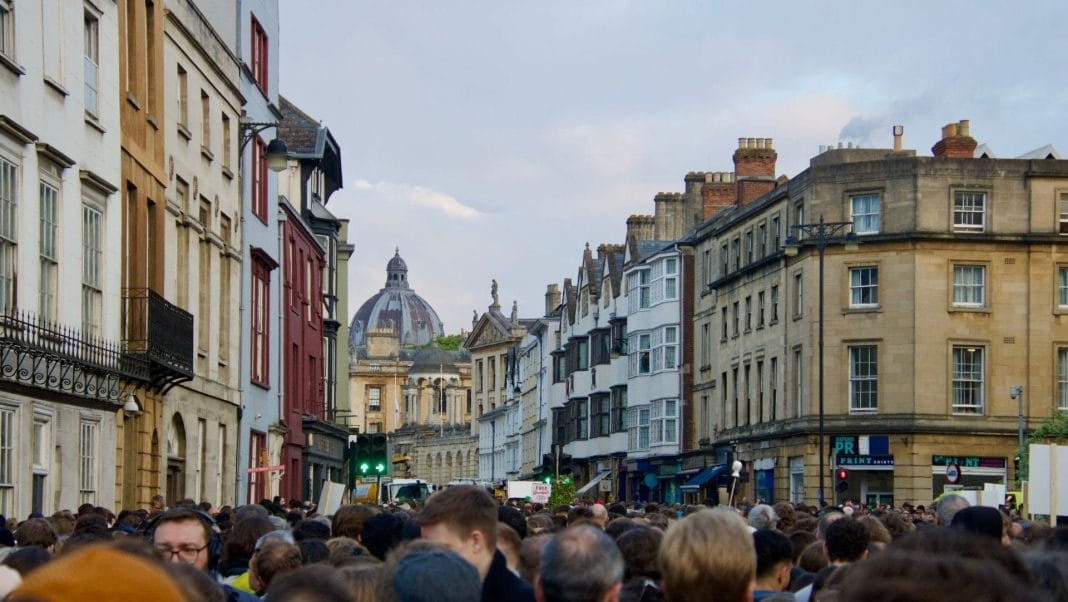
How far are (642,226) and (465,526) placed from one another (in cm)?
8086

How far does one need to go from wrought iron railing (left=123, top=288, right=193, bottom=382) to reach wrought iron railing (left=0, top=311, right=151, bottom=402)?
1.04 feet

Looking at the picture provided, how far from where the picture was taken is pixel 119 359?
2512 cm

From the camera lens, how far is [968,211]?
57.4m

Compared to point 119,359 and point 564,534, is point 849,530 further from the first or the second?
point 119,359

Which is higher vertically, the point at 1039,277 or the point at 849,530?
the point at 1039,277

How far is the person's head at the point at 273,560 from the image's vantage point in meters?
8.99

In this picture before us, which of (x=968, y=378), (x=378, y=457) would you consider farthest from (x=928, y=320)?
(x=378, y=457)

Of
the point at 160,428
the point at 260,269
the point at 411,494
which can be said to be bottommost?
the point at 411,494

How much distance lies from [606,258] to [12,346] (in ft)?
235

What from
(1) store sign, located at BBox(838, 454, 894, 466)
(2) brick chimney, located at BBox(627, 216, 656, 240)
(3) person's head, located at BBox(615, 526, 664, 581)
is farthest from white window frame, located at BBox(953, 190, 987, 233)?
(3) person's head, located at BBox(615, 526, 664, 581)

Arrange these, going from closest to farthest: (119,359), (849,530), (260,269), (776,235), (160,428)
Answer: (849,530) < (119,359) < (160,428) < (260,269) < (776,235)

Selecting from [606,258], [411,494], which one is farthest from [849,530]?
[411,494]

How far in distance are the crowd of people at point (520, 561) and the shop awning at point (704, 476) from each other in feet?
174

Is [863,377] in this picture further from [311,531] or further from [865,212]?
[311,531]
